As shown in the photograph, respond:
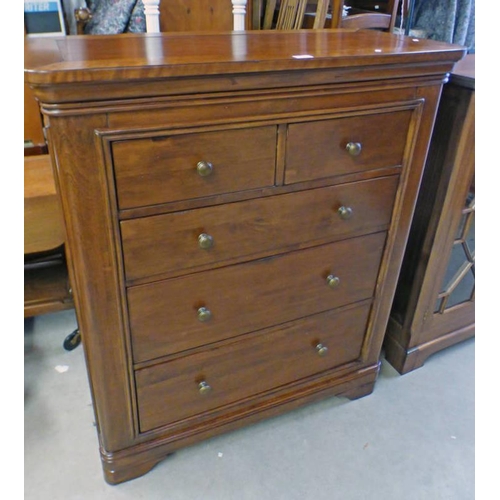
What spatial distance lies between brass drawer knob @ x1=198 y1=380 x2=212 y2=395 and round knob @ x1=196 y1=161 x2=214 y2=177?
0.56 meters

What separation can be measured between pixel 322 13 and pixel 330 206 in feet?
3.90

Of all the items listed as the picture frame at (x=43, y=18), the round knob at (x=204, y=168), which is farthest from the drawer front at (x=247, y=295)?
the picture frame at (x=43, y=18)

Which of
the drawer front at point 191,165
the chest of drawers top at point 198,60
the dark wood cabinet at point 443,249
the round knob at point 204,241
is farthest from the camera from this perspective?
the dark wood cabinet at point 443,249

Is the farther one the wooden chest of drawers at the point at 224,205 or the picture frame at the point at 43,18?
the picture frame at the point at 43,18

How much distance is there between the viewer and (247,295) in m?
1.12

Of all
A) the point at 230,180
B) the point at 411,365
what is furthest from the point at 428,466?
the point at 230,180

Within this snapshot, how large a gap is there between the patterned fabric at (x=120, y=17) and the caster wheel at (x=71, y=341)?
1146 millimetres

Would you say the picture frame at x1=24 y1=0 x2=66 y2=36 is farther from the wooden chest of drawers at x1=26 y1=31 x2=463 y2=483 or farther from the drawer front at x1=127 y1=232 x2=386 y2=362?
the drawer front at x1=127 y1=232 x2=386 y2=362

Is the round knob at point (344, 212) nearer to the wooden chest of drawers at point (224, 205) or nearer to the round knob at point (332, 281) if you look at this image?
the wooden chest of drawers at point (224, 205)

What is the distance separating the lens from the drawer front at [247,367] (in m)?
1.15

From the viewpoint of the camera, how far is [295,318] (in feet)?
4.06

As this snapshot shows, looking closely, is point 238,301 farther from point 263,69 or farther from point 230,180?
point 263,69

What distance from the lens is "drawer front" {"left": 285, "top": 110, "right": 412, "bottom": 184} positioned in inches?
A: 38.9

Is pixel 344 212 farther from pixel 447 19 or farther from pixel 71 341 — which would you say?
pixel 447 19
